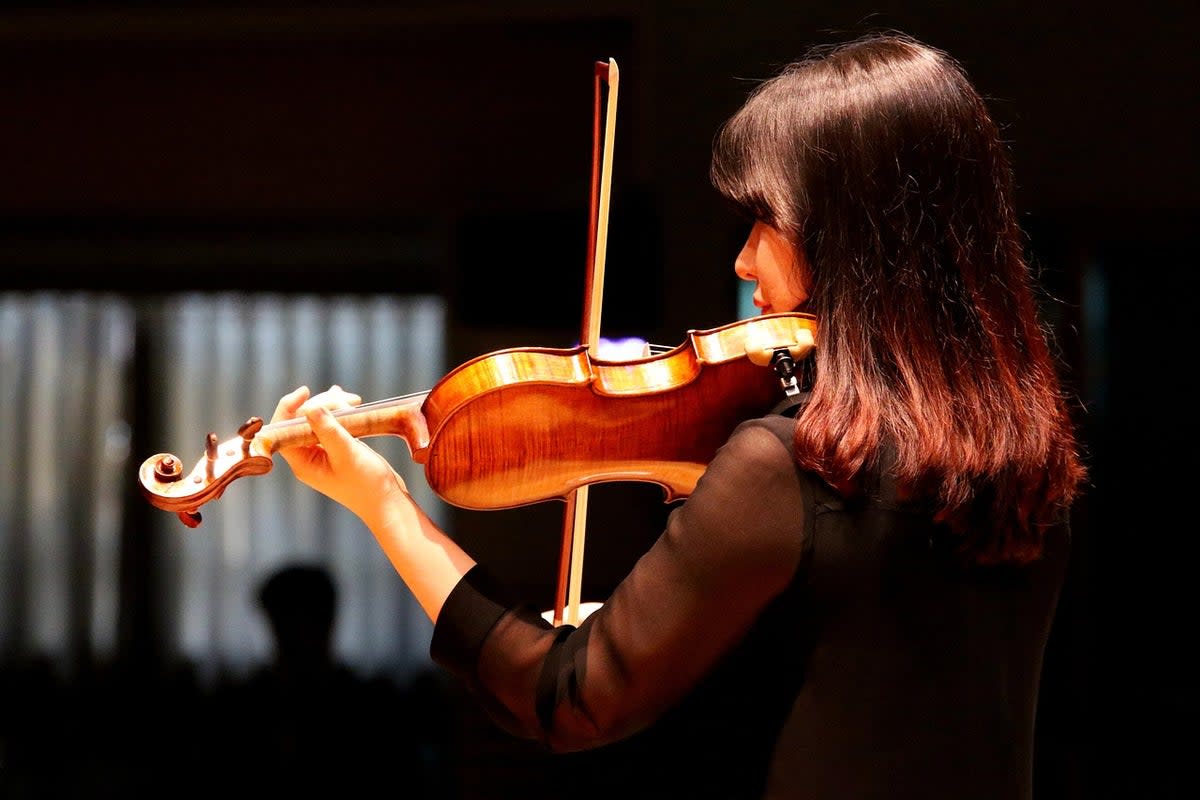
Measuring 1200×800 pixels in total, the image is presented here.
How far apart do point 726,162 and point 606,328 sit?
1042mm

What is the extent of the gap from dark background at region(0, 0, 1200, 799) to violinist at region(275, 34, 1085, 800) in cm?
107

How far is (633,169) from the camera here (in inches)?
75.5

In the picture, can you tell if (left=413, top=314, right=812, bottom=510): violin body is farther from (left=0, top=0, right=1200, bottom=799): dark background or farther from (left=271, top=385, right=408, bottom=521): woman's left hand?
(left=0, top=0, right=1200, bottom=799): dark background

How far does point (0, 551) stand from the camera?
8.43 ft

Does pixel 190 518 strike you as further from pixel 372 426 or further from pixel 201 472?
pixel 372 426

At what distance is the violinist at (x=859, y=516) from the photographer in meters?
0.72

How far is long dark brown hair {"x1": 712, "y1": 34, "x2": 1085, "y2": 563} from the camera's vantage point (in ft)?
2.39

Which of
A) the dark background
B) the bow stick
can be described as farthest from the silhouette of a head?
the bow stick

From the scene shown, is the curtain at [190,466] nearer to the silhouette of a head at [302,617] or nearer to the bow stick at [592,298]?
the silhouette of a head at [302,617]

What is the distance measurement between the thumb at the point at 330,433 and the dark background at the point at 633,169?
1087 mm

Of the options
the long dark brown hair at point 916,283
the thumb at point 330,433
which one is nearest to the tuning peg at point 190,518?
the thumb at point 330,433

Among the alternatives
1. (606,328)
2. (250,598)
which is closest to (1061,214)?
(606,328)

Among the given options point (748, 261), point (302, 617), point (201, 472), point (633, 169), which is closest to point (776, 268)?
point (748, 261)

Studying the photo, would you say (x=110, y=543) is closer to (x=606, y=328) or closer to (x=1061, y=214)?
(x=606, y=328)
